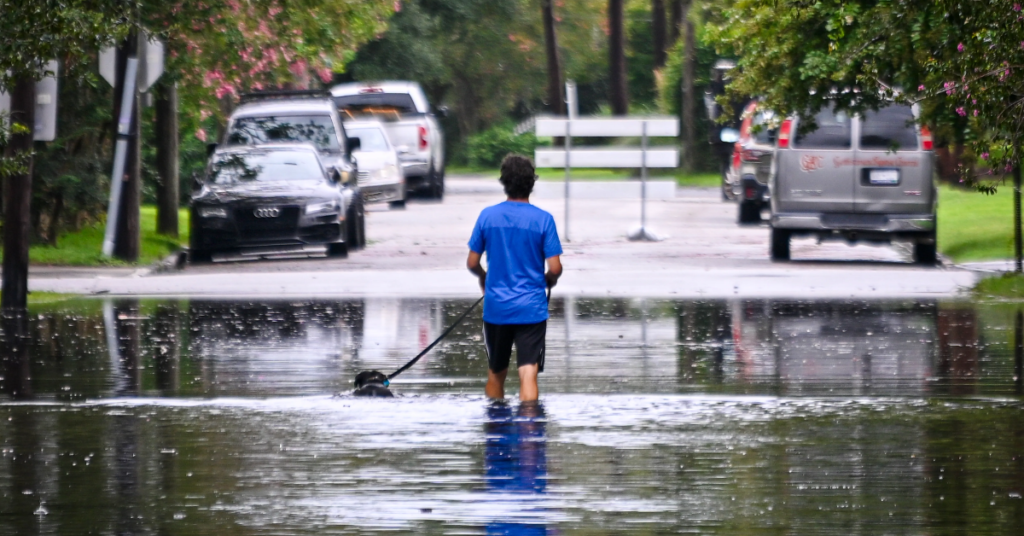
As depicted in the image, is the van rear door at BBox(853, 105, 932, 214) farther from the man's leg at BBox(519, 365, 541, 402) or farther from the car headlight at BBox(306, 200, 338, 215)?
the man's leg at BBox(519, 365, 541, 402)

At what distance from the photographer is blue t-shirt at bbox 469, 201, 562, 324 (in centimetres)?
974

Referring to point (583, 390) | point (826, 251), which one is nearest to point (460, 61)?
point (826, 251)

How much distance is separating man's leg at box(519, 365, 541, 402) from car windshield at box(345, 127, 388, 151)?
24.6m

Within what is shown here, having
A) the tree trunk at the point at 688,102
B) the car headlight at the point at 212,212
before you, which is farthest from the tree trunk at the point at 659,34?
the car headlight at the point at 212,212

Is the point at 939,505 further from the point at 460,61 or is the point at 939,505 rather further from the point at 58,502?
the point at 460,61

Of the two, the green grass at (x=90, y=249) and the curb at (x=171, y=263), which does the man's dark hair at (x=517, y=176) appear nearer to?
the curb at (x=171, y=263)

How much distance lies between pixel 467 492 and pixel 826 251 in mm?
18097

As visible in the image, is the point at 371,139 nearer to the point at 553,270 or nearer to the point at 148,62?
the point at 148,62

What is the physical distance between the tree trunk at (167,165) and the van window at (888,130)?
10.4 metres

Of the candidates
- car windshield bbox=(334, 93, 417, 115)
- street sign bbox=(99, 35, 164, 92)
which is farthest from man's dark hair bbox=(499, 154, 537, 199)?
car windshield bbox=(334, 93, 417, 115)

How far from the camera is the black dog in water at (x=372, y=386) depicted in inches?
417

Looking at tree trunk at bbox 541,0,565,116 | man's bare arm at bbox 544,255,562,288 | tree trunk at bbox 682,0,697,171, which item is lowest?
man's bare arm at bbox 544,255,562,288

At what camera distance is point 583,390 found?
1111 centimetres

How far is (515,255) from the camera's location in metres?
9.76
